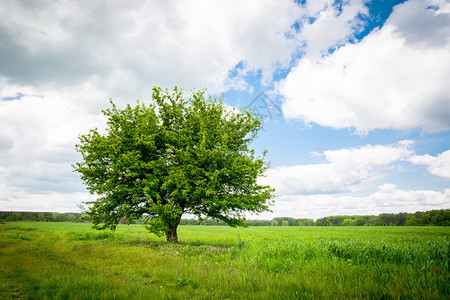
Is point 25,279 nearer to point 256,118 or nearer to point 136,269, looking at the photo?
point 136,269

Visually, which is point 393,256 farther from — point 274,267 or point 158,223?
point 158,223

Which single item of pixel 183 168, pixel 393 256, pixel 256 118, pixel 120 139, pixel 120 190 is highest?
pixel 256 118

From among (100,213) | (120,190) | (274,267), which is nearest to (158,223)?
(120,190)

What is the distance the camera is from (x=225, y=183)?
17.4 m

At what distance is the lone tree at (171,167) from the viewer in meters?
16.1

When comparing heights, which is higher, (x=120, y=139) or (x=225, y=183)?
(x=120, y=139)

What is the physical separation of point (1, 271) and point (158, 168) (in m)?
9.62

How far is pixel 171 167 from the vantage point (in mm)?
16781

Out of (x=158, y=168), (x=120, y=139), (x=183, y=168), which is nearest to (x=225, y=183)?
(x=183, y=168)

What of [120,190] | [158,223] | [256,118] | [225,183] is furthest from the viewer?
[256,118]

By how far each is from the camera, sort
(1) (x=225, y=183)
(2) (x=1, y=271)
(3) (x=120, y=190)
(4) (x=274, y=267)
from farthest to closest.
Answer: (1) (x=225, y=183) < (3) (x=120, y=190) < (2) (x=1, y=271) < (4) (x=274, y=267)

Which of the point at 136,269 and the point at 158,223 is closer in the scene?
the point at 136,269

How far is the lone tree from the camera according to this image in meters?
16.1

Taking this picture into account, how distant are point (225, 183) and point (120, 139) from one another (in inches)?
359
